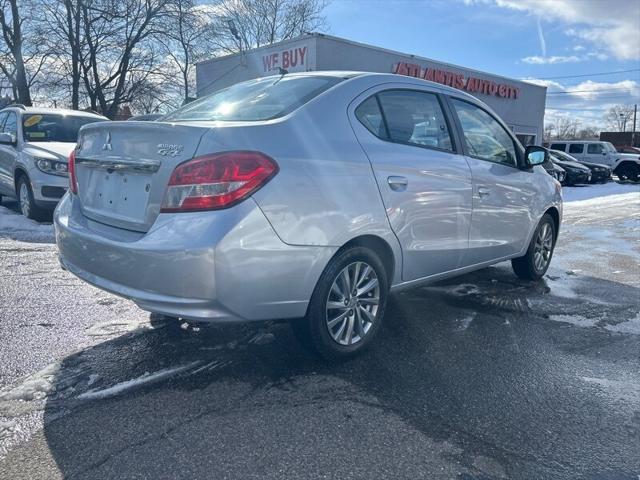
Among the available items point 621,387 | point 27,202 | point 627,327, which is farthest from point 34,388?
point 27,202

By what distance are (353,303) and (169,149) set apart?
55.3 inches

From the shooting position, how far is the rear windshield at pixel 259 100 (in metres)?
3.25

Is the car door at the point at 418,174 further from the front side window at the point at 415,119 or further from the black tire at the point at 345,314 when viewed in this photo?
the black tire at the point at 345,314

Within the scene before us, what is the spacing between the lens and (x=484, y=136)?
460 centimetres

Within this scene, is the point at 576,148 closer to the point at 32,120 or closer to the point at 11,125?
the point at 32,120

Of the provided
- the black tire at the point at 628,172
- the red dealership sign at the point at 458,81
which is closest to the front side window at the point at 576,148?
the black tire at the point at 628,172

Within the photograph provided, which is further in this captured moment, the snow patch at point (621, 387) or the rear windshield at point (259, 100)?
the rear windshield at point (259, 100)

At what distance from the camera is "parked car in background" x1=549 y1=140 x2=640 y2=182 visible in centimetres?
2738

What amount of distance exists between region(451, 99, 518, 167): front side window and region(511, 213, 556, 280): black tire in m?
0.93

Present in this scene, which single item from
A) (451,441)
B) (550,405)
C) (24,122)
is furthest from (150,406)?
(24,122)

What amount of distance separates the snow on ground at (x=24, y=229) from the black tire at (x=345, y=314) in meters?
4.88

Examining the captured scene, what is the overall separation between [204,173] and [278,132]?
0.47 metres

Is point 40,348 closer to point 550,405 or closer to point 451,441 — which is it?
point 451,441

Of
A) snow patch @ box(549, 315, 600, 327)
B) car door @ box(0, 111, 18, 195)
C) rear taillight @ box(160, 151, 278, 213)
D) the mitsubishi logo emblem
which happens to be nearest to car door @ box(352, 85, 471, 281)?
rear taillight @ box(160, 151, 278, 213)
